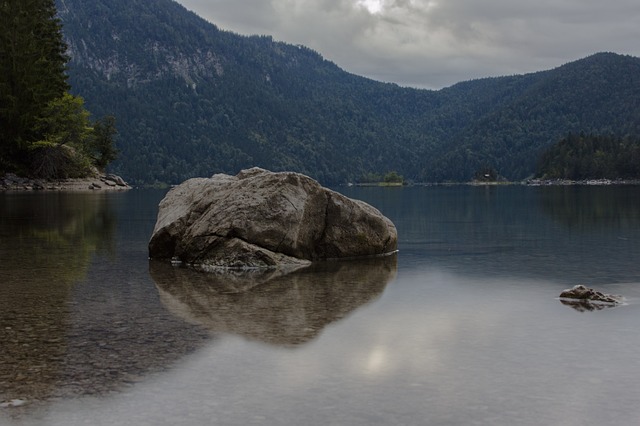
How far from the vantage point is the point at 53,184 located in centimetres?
9769

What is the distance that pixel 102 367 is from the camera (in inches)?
386

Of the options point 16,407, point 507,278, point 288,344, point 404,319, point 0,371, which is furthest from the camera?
point 507,278

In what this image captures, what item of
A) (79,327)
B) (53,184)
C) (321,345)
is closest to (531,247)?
(321,345)

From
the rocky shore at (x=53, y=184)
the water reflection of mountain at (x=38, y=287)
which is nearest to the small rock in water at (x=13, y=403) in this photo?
the water reflection of mountain at (x=38, y=287)

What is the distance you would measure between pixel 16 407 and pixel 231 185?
1620cm

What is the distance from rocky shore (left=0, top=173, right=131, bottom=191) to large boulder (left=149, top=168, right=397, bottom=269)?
226 feet

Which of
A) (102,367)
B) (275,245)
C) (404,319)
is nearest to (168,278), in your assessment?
(275,245)

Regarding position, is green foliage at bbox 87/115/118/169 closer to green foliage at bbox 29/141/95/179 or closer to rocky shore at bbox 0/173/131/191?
rocky shore at bbox 0/173/131/191

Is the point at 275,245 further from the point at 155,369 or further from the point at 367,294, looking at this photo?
the point at 155,369

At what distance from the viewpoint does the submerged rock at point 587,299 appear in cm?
1458

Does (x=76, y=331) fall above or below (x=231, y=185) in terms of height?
below

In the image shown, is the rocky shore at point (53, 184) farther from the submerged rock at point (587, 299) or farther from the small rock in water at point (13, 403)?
the small rock in water at point (13, 403)

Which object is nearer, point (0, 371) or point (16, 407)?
point (16, 407)

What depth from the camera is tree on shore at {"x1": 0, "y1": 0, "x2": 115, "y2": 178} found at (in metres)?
85.1
